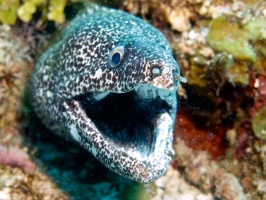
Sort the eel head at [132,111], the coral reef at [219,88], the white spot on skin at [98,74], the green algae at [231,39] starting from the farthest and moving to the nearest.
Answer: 1. the coral reef at [219,88]
2. the green algae at [231,39]
3. the white spot on skin at [98,74]
4. the eel head at [132,111]

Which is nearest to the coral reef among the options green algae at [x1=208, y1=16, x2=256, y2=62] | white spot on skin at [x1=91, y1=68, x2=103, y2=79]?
green algae at [x1=208, y1=16, x2=256, y2=62]

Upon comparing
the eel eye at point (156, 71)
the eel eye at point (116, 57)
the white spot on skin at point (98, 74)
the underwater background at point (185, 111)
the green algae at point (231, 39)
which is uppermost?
the eel eye at point (156, 71)

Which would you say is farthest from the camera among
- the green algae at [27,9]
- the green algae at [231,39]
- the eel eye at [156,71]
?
the green algae at [27,9]

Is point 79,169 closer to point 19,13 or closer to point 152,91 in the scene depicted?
point 152,91

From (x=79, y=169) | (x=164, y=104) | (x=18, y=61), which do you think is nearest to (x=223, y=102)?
(x=164, y=104)

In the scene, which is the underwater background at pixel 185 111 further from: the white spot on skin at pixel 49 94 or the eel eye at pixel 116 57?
the eel eye at pixel 116 57

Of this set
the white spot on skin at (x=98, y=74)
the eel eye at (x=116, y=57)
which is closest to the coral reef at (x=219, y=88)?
the eel eye at (x=116, y=57)

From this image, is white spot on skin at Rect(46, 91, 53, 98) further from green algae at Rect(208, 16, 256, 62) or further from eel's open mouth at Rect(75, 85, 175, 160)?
green algae at Rect(208, 16, 256, 62)
